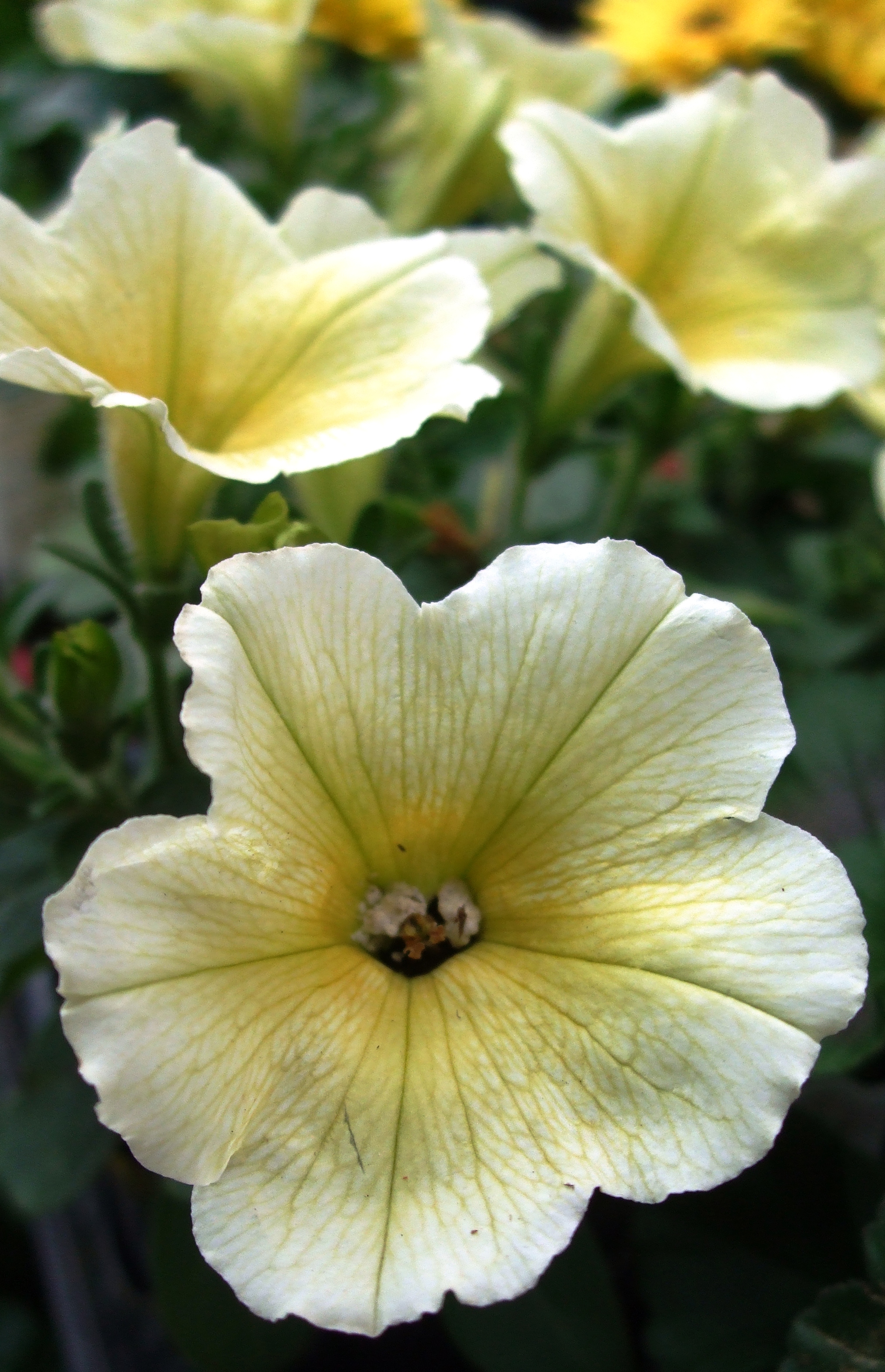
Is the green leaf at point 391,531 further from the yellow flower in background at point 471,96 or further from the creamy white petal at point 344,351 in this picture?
the yellow flower in background at point 471,96

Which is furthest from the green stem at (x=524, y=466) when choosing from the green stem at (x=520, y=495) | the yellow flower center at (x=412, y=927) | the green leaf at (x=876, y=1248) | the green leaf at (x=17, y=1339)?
the green leaf at (x=17, y=1339)

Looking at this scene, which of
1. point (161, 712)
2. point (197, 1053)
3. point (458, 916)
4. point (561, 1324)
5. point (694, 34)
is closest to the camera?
point (197, 1053)

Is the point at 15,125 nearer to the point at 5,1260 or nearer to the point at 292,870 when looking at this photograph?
the point at 292,870

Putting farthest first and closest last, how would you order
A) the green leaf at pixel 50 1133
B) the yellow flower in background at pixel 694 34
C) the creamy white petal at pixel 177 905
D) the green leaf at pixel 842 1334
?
the yellow flower in background at pixel 694 34 < the green leaf at pixel 50 1133 < the green leaf at pixel 842 1334 < the creamy white petal at pixel 177 905

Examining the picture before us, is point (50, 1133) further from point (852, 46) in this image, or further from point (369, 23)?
point (852, 46)

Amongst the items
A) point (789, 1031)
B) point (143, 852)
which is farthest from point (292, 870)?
point (789, 1031)

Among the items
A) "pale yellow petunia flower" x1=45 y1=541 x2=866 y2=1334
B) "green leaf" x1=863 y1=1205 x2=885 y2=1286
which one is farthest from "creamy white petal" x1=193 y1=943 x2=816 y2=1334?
"green leaf" x1=863 y1=1205 x2=885 y2=1286

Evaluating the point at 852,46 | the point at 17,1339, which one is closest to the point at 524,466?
the point at 852,46
